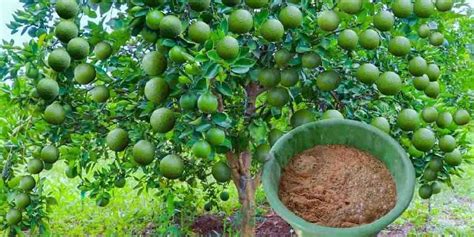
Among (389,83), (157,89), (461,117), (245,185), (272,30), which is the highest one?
(272,30)

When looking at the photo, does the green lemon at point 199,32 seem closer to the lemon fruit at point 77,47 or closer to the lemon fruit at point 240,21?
the lemon fruit at point 240,21

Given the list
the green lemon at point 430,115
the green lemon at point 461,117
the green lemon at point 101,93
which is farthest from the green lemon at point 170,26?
the green lemon at point 461,117

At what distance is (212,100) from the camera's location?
1.59 m

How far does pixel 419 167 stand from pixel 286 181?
58 cm

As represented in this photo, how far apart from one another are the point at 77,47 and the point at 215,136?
44 cm

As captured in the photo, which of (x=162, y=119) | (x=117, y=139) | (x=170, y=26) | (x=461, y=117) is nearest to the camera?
(x=170, y=26)

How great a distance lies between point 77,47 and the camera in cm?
171

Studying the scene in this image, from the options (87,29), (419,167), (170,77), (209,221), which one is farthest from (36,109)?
(209,221)

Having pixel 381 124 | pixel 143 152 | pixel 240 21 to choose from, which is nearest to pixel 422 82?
pixel 381 124

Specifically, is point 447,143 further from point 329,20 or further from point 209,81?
point 209,81

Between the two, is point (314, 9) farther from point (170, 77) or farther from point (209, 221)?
point (209, 221)

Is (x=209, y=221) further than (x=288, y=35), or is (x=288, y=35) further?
(x=209, y=221)

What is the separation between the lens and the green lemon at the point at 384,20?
1.81m

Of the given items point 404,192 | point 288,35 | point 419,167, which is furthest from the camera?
point 419,167
